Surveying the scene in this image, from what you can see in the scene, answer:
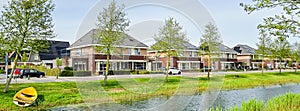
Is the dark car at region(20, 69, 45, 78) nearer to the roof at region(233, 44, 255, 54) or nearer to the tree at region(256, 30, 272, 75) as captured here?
the tree at region(256, 30, 272, 75)

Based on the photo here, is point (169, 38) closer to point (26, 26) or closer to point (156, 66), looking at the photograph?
point (26, 26)

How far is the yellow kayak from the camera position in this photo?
48.9 feet

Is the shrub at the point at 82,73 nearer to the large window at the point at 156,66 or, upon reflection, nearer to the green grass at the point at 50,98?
the large window at the point at 156,66

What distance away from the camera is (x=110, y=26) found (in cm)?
2225

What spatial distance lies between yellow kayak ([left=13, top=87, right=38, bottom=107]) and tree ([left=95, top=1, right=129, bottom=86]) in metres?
7.14

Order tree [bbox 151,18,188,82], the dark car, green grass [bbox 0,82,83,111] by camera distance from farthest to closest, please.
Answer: the dark car < tree [bbox 151,18,188,82] < green grass [bbox 0,82,83,111]

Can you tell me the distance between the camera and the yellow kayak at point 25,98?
14900 mm

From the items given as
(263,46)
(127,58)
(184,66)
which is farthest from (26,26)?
(184,66)

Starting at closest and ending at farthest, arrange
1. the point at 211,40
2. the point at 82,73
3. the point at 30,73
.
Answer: the point at 211,40
the point at 30,73
the point at 82,73

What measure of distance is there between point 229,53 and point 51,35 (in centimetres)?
5217

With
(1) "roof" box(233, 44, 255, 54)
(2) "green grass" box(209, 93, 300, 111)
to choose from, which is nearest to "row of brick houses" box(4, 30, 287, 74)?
(2) "green grass" box(209, 93, 300, 111)

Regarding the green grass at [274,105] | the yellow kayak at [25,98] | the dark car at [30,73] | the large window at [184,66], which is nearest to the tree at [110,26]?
the yellow kayak at [25,98]

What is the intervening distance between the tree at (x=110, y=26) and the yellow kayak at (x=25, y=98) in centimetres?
714

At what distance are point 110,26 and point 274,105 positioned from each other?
48.1 feet
